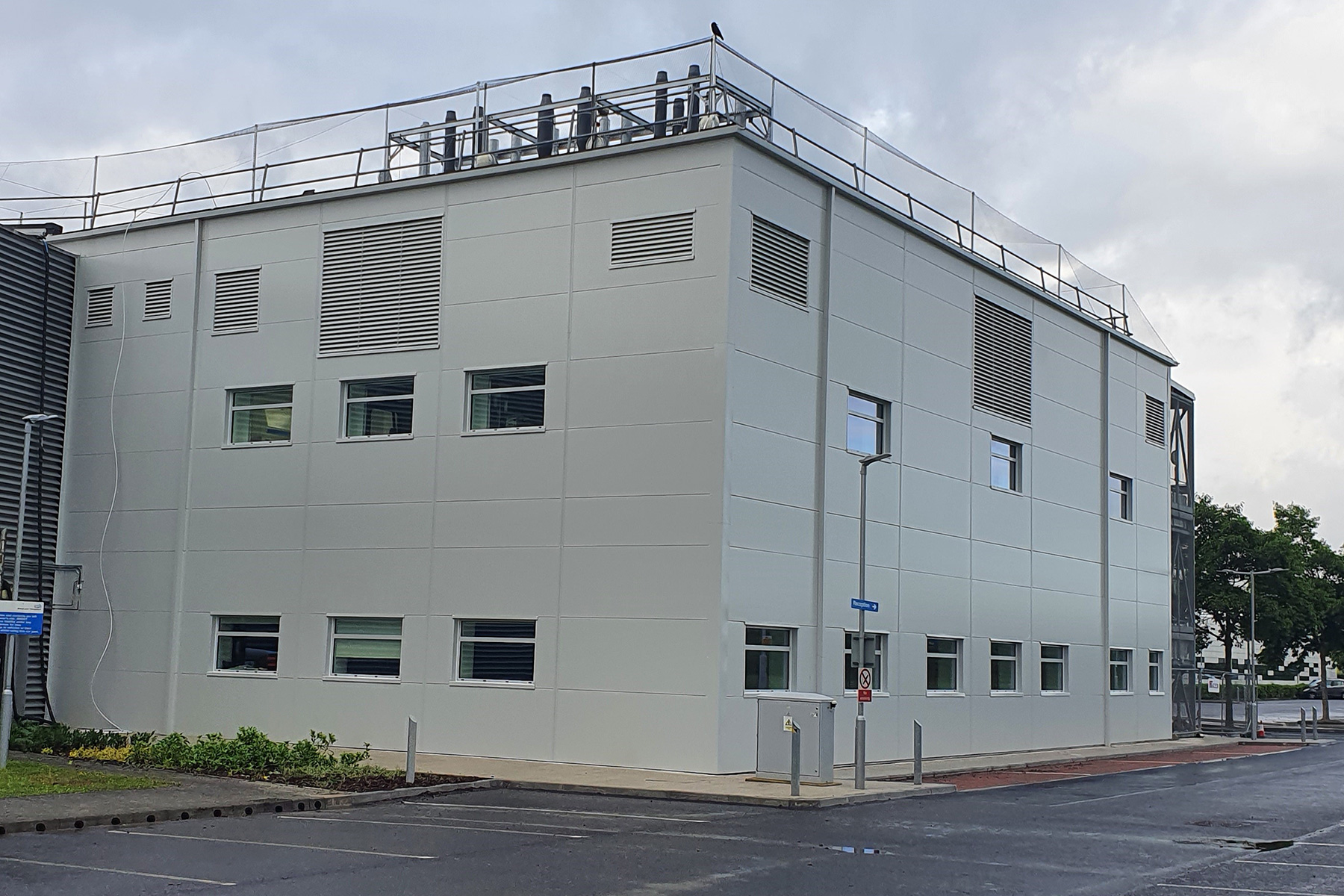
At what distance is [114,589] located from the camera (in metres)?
31.8

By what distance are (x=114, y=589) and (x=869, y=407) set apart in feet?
57.3

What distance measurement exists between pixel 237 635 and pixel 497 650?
656 cm

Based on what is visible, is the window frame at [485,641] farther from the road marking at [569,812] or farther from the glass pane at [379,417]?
the road marking at [569,812]

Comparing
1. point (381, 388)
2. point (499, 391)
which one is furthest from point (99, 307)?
point (499, 391)

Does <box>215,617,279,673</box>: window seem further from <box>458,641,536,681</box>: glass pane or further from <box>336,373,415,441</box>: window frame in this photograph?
<box>458,641,536,681</box>: glass pane

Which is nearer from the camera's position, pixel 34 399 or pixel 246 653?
pixel 246 653

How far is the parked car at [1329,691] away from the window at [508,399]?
318ft

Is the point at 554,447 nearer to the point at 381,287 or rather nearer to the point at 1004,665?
the point at 381,287

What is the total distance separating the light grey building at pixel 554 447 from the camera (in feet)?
86.1

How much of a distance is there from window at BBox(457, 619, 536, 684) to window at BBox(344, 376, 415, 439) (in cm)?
444

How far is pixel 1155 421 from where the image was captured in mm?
44438

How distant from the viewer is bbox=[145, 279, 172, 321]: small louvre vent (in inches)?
1271

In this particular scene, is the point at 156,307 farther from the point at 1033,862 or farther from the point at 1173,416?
the point at 1173,416

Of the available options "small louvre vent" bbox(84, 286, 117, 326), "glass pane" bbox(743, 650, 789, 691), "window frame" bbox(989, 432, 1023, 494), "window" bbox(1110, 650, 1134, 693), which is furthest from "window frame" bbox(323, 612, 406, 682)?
"window" bbox(1110, 650, 1134, 693)
